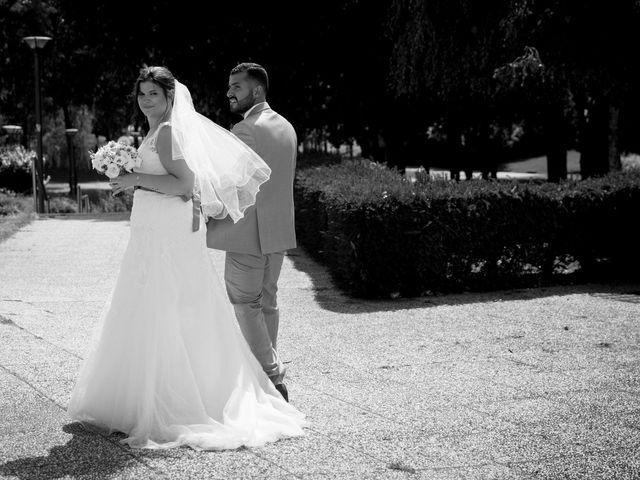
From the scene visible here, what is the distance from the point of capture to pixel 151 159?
16.9 feet

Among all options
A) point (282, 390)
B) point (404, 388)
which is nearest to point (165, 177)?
point (282, 390)

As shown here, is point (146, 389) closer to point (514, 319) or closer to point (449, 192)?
point (514, 319)

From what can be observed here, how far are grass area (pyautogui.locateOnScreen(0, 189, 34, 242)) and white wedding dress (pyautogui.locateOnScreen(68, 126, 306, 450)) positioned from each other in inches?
414

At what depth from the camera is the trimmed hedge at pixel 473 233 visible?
9.71 m

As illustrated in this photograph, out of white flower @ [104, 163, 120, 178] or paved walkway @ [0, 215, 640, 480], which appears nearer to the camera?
paved walkway @ [0, 215, 640, 480]

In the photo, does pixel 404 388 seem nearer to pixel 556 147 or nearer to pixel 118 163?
pixel 118 163

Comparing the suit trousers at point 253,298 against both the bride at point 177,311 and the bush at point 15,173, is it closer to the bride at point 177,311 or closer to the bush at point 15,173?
the bride at point 177,311

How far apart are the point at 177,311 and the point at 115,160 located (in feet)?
2.90

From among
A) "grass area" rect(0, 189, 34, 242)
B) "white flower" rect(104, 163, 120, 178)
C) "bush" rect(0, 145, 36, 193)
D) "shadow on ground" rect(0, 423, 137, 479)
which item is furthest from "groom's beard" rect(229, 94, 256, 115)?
"bush" rect(0, 145, 36, 193)

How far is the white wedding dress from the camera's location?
15.8 feet

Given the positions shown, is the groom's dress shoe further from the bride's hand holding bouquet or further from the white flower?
the white flower

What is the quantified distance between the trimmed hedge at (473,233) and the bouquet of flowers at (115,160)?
4.74 meters

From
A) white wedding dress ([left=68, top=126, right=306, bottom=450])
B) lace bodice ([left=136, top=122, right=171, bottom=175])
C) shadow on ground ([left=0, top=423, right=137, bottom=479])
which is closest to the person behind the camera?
shadow on ground ([left=0, top=423, right=137, bottom=479])

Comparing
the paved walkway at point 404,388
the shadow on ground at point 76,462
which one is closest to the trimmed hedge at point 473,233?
the paved walkway at point 404,388
